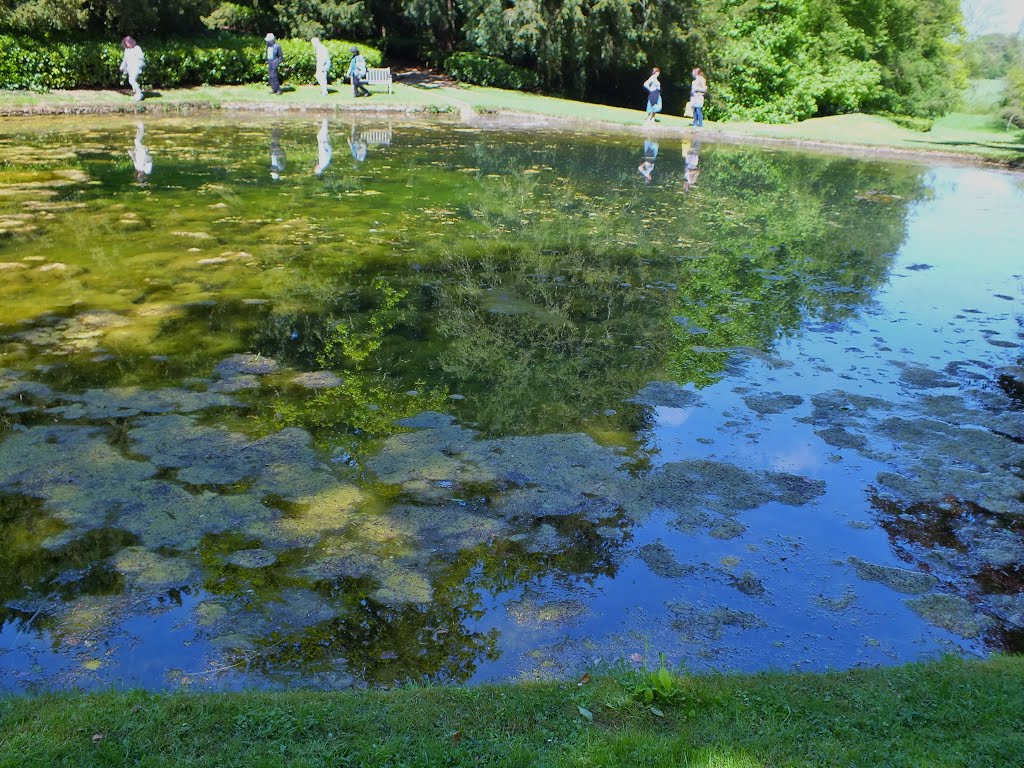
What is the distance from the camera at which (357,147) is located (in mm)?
19641

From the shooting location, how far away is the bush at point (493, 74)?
33406 mm

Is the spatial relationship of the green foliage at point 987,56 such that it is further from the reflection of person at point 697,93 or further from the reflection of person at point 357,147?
the reflection of person at point 357,147

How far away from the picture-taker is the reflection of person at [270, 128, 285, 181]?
15874 millimetres

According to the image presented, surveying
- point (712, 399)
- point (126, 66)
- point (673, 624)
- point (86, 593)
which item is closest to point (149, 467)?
point (86, 593)

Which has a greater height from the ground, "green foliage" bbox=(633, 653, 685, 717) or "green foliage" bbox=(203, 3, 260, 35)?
"green foliage" bbox=(203, 3, 260, 35)

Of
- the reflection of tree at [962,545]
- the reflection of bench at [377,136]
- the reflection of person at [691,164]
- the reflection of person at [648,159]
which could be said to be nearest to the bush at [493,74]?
the reflection of person at [648,159]

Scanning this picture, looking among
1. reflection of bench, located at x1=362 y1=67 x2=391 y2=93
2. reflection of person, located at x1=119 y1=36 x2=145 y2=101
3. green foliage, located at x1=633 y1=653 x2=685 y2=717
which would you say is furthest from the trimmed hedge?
green foliage, located at x1=633 y1=653 x2=685 y2=717

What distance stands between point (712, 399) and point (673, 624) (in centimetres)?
316

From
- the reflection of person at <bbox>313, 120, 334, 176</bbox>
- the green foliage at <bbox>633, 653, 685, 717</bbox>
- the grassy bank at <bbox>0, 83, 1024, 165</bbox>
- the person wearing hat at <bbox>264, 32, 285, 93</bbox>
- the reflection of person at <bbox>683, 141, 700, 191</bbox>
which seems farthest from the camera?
the person wearing hat at <bbox>264, 32, 285, 93</bbox>

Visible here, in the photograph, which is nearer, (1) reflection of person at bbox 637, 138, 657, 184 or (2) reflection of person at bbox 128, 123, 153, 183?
(2) reflection of person at bbox 128, 123, 153, 183

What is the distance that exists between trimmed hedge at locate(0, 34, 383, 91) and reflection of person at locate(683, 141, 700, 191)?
1361 centimetres

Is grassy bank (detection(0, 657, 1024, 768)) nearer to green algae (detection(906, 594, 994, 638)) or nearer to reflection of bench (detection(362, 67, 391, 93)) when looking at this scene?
green algae (detection(906, 594, 994, 638))

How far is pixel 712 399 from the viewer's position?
7.42m

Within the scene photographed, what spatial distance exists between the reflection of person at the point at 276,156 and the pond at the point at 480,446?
276 centimetres
